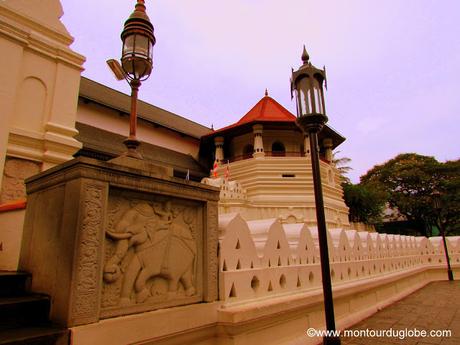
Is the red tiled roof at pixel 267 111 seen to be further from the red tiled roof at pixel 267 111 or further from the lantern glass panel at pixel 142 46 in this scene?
the lantern glass panel at pixel 142 46

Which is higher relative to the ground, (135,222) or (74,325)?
(135,222)

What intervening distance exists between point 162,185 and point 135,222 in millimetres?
348

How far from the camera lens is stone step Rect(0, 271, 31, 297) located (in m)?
2.12

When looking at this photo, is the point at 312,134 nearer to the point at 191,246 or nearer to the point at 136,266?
the point at 191,246

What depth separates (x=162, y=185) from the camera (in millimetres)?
2398

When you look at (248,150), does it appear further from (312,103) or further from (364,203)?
(312,103)

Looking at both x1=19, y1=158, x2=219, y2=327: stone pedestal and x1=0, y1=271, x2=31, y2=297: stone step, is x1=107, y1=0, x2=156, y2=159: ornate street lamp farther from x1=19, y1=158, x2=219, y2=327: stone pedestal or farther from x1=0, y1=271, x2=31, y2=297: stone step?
x1=0, y1=271, x2=31, y2=297: stone step

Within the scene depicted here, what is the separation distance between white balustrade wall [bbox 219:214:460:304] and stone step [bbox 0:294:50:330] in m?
1.33

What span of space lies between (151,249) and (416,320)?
15.0 ft

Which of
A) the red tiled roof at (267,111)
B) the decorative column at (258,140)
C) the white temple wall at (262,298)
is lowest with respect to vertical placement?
the white temple wall at (262,298)

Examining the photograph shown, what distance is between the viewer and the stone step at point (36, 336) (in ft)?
5.33

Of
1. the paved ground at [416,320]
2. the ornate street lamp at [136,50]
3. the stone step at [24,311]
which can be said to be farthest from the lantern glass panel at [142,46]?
the paved ground at [416,320]

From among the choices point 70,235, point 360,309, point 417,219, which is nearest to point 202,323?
point 70,235

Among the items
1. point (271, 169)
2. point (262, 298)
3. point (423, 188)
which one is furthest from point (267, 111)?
point (262, 298)
